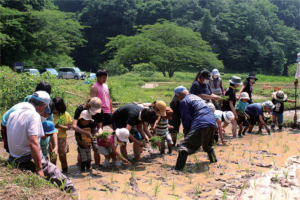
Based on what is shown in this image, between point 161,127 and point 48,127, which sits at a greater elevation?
point 48,127

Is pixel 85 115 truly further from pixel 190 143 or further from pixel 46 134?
pixel 190 143

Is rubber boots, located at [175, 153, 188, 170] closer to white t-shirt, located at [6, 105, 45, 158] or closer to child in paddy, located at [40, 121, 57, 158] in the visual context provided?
child in paddy, located at [40, 121, 57, 158]

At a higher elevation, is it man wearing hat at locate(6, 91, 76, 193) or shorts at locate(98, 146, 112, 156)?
man wearing hat at locate(6, 91, 76, 193)

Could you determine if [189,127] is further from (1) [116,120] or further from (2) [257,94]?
(2) [257,94]

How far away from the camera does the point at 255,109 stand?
7254 millimetres

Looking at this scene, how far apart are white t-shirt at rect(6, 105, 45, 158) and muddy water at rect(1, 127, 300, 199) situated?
3.75 feet

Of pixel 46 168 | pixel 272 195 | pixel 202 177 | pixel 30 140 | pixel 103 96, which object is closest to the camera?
pixel 30 140

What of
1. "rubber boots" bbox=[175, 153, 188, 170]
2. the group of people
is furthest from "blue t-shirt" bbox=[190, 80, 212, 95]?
"rubber boots" bbox=[175, 153, 188, 170]

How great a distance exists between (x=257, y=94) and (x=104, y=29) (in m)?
40.9

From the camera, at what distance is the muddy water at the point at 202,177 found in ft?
11.7

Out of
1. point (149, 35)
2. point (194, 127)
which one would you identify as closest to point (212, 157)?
point (194, 127)

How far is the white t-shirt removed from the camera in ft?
9.25

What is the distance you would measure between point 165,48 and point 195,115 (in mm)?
24437

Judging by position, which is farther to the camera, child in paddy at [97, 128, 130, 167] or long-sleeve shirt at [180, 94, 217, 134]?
long-sleeve shirt at [180, 94, 217, 134]
